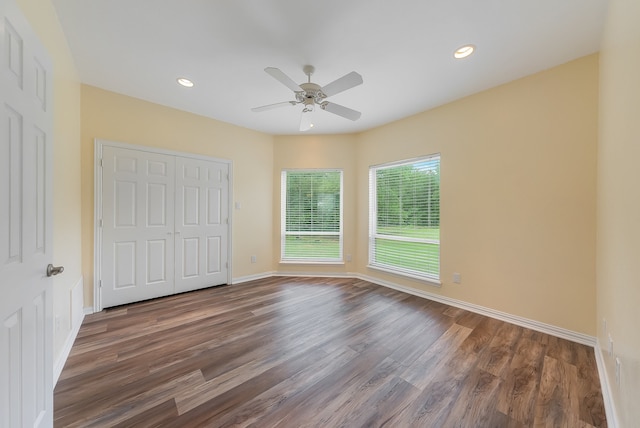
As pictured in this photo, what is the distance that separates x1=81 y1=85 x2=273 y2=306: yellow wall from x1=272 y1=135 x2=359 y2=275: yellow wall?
0.28m

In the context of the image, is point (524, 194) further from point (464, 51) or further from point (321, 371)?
point (321, 371)

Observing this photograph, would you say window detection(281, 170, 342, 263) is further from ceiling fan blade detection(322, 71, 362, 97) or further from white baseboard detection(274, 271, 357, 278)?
ceiling fan blade detection(322, 71, 362, 97)

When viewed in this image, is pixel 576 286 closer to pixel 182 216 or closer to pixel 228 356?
pixel 228 356

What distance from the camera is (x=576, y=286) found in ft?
7.38

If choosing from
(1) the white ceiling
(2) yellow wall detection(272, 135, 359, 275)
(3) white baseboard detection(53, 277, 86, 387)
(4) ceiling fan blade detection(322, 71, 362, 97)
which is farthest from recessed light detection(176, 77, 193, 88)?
(3) white baseboard detection(53, 277, 86, 387)

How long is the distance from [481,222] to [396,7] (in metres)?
2.41

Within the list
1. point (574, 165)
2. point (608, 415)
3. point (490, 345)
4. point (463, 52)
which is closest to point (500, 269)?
point (490, 345)

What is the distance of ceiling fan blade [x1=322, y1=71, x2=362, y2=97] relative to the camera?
1980mm

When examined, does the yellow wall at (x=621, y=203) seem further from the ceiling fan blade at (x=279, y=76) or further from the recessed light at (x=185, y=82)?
the recessed light at (x=185, y=82)

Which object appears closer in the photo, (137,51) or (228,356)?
(228,356)

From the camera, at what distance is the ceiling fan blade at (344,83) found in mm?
1980

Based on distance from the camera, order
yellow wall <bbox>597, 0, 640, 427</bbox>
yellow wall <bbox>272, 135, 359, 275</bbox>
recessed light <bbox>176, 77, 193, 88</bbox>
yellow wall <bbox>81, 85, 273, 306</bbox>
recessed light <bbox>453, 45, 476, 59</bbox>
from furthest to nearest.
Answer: yellow wall <bbox>272, 135, 359, 275</bbox> → yellow wall <bbox>81, 85, 273, 306</bbox> → recessed light <bbox>176, 77, 193, 88</bbox> → recessed light <bbox>453, 45, 476, 59</bbox> → yellow wall <bbox>597, 0, 640, 427</bbox>

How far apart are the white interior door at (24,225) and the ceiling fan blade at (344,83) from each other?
1.81m

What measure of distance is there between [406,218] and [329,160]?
172 centimetres
